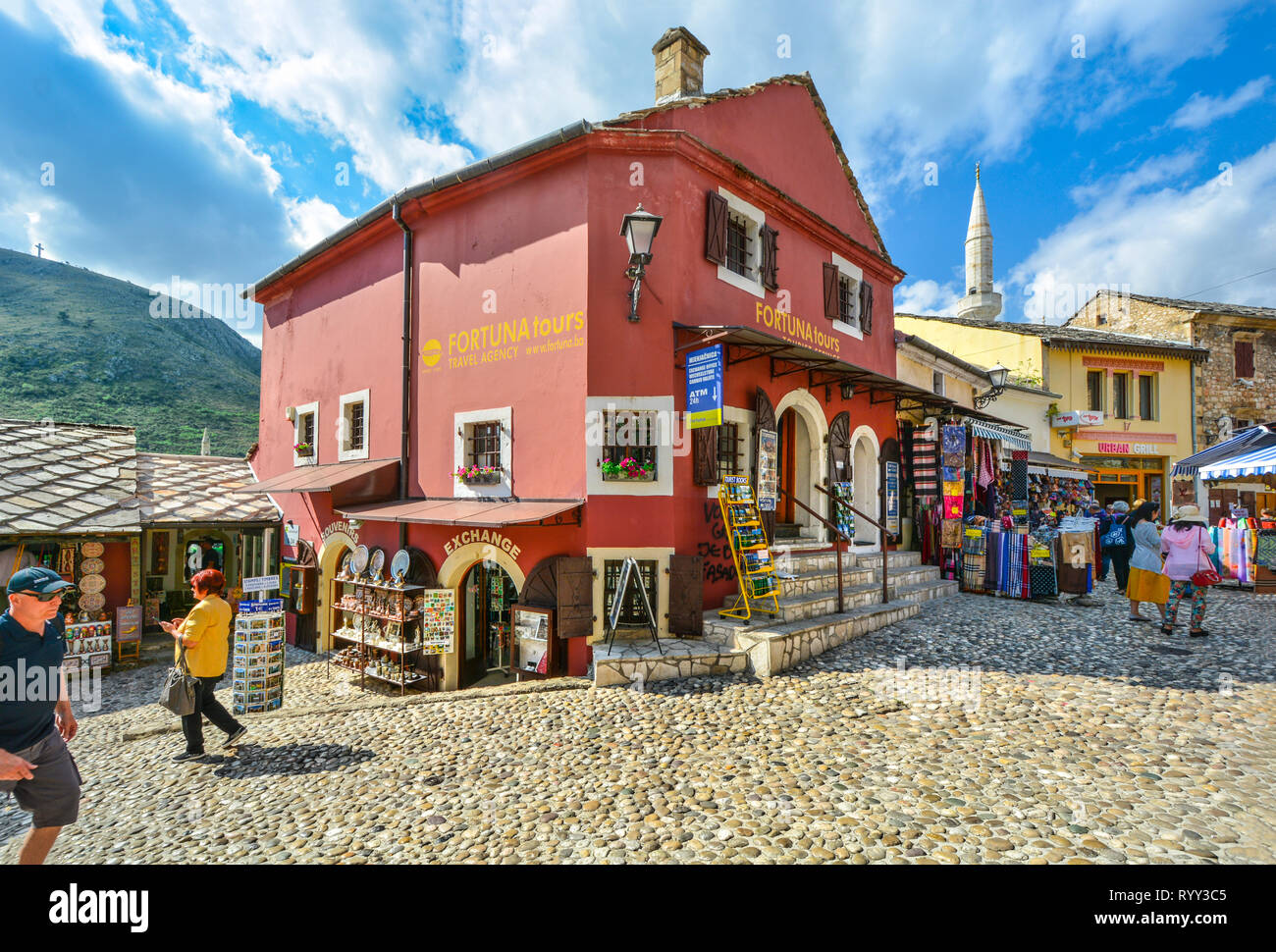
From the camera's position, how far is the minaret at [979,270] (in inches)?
988

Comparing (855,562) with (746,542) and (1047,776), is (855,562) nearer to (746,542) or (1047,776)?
(746,542)

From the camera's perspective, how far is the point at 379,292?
445 inches

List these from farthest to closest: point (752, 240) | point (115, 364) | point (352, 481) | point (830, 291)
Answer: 1. point (115, 364)
2. point (830, 291)
3. point (752, 240)
4. point (352, 481)

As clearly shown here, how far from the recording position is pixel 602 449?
793 centimetres

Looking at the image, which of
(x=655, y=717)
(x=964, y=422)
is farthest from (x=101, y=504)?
(x=964, y=422)

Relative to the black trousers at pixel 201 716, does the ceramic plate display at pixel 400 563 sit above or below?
above

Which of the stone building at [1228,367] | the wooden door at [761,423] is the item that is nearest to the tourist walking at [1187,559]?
the wooden door at [761,423]

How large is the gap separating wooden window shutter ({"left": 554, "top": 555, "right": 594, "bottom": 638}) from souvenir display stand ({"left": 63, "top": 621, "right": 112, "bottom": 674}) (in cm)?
895

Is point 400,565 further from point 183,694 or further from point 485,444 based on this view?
point 183,694

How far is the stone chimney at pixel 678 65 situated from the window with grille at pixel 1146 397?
68.6 ft

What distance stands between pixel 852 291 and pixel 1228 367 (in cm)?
1909

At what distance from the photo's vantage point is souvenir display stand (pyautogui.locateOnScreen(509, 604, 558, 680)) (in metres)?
7.86

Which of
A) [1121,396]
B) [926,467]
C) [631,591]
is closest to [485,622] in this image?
[631,591]

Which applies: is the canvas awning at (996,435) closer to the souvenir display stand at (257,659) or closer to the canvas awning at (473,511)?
the canvas awning at (473,511)
